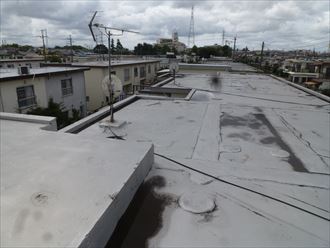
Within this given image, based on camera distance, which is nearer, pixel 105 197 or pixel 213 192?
pixel 105 197

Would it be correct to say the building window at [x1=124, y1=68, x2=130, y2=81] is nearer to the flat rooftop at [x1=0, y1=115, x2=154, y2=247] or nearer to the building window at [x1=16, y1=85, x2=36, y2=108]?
the building window at [x1=16, y1=85, x2=36, y2=108]

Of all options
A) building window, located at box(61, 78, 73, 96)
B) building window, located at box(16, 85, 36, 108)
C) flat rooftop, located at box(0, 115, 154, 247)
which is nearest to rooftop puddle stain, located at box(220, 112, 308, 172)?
flat rooftop, located at box(0, 115, 154, 247)

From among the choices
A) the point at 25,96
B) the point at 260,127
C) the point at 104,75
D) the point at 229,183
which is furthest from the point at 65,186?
the point at 104,75

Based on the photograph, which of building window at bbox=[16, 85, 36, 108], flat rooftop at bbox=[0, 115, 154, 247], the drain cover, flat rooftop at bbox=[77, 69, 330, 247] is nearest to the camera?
flat rooftop at bbox=[0, 115, 154, 247]

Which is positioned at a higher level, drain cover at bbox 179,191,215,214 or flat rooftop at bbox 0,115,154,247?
flat rooftop at bbox 0,115,154,247

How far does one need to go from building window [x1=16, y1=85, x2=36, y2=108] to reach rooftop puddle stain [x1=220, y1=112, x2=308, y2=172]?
12072 millimetres

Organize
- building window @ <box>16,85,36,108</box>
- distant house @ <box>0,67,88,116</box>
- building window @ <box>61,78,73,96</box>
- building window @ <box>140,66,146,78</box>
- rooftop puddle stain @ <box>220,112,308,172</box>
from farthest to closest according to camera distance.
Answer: building window @ <box>140,66,146,78</box> → building window @ <box>61,78,73,96</box> → building window @ <box>16,85,36,108</box> → distant house @ <box>0,67,88,116</box> → rooftop puddle stain @ <box>220,112,308,172</box>

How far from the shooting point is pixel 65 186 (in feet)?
8.38

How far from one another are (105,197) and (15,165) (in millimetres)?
1517

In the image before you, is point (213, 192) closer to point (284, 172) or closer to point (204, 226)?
point (204, 226)

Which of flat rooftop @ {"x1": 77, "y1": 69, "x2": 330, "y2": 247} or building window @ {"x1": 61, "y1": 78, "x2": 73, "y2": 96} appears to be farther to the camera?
building window @ {"x1": 61, "y1": 78, "x2": 73, "y2": 96}

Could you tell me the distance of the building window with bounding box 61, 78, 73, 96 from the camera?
17.3 metres

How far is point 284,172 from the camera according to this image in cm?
418

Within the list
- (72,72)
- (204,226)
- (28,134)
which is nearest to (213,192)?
(204,226)
